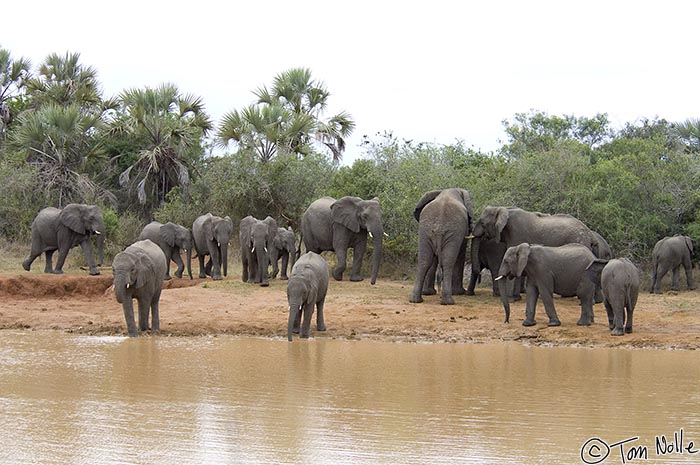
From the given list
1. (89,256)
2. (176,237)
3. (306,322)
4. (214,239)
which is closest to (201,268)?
(176,237)

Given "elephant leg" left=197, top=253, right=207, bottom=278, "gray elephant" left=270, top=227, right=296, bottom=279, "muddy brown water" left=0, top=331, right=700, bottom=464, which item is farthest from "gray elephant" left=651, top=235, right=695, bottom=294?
"elephant leg" left=197, top=253, right=207, bottom=278

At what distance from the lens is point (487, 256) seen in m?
18.8

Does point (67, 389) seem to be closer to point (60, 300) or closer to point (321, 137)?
point (60, 300)

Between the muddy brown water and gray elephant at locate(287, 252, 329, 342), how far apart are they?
1.42ft

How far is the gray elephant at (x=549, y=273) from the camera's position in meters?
15.0

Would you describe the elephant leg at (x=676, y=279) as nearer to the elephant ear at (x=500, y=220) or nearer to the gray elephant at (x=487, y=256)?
the gray elephant at (x=487, y=256)

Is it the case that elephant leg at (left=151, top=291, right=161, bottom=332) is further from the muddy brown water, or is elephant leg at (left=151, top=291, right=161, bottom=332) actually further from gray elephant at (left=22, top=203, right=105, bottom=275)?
gray elephant at (left=22, top=203, right=105, bottom=275)

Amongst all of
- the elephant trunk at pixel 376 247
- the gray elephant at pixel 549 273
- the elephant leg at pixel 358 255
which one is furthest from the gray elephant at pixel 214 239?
the gray elephant at pixel 549 273

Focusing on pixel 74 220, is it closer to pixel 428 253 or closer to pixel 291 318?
pixel 428 253

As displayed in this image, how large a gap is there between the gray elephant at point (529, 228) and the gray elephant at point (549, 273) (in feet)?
7.47

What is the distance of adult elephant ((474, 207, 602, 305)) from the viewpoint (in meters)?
17.6

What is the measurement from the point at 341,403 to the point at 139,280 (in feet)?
18.5

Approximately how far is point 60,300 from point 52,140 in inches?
510

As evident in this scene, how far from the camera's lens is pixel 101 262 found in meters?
24.5
